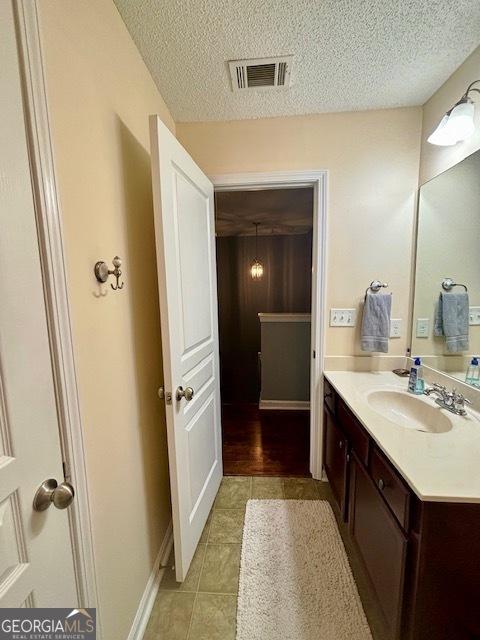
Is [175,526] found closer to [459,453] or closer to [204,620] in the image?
[204,620]

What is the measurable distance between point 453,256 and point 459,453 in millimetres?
1034

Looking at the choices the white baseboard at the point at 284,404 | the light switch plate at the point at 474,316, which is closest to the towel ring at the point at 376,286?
the light switch plate at the point at 474,316

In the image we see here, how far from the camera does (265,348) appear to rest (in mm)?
3146

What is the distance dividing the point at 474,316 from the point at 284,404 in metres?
2.25

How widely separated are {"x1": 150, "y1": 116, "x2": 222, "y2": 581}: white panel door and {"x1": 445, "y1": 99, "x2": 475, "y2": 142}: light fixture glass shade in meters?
1.22

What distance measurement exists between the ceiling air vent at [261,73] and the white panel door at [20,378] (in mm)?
995

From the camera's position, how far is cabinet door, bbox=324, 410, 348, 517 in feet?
4.52

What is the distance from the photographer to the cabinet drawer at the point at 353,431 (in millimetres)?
1141

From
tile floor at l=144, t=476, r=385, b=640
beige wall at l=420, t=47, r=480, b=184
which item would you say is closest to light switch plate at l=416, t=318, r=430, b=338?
beige wall at l=420, t=47, r=480, b=184

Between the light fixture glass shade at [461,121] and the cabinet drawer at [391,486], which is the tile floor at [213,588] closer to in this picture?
the cabinet drawer at [391,486]

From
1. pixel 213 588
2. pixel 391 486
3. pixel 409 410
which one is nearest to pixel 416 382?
pixel 409 410

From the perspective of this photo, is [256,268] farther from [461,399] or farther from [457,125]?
[461,399]

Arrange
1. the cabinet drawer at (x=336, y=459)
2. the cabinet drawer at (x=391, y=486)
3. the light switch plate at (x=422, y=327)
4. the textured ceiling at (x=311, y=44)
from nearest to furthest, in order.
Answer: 1. the cabinet drawer at (x=391, y=486)
2. the textured ceiling at (x=311, y=44)
3. the cabinet drawer at (x=336, y=459)
4. the light switch plate at (x=422, y=327)

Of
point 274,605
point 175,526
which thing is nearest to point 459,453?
point 274,605
